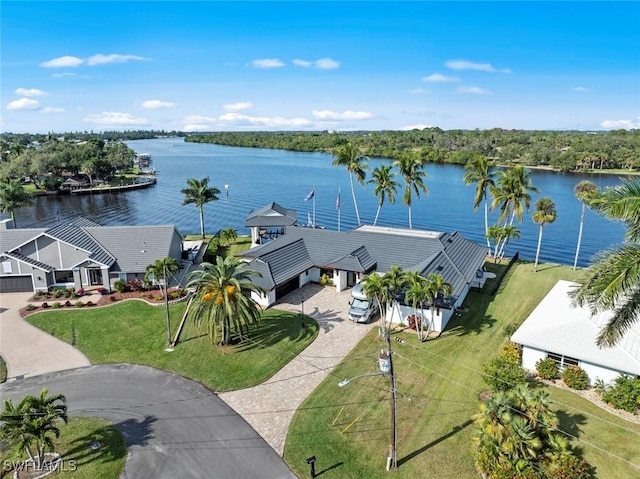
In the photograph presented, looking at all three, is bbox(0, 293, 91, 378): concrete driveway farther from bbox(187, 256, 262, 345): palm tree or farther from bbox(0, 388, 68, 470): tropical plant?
bbox(0, 388, 68, 470): tropical plant

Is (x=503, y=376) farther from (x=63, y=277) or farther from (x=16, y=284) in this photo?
(x=16, y=284)

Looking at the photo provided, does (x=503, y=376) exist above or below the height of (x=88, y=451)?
above

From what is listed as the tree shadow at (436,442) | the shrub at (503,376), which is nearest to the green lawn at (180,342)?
the tree shadow at (436,442)

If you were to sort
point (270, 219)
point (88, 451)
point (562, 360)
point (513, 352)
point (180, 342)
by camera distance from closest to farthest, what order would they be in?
point (88, 451) < point (562, 360) < point (513, 352) < point (180, 342) < point (270, 219)

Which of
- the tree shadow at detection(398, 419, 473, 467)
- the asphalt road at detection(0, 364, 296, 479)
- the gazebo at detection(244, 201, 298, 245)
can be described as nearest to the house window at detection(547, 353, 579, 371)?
the tree shadow at detection(398, 419, 473, 467)

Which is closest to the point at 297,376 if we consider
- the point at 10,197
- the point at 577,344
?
the point at 577,344

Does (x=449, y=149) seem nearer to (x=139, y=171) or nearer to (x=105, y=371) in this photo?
(x=139, y=171)

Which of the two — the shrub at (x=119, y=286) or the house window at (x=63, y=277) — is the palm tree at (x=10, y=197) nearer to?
the house window at (x=63, y=277)
